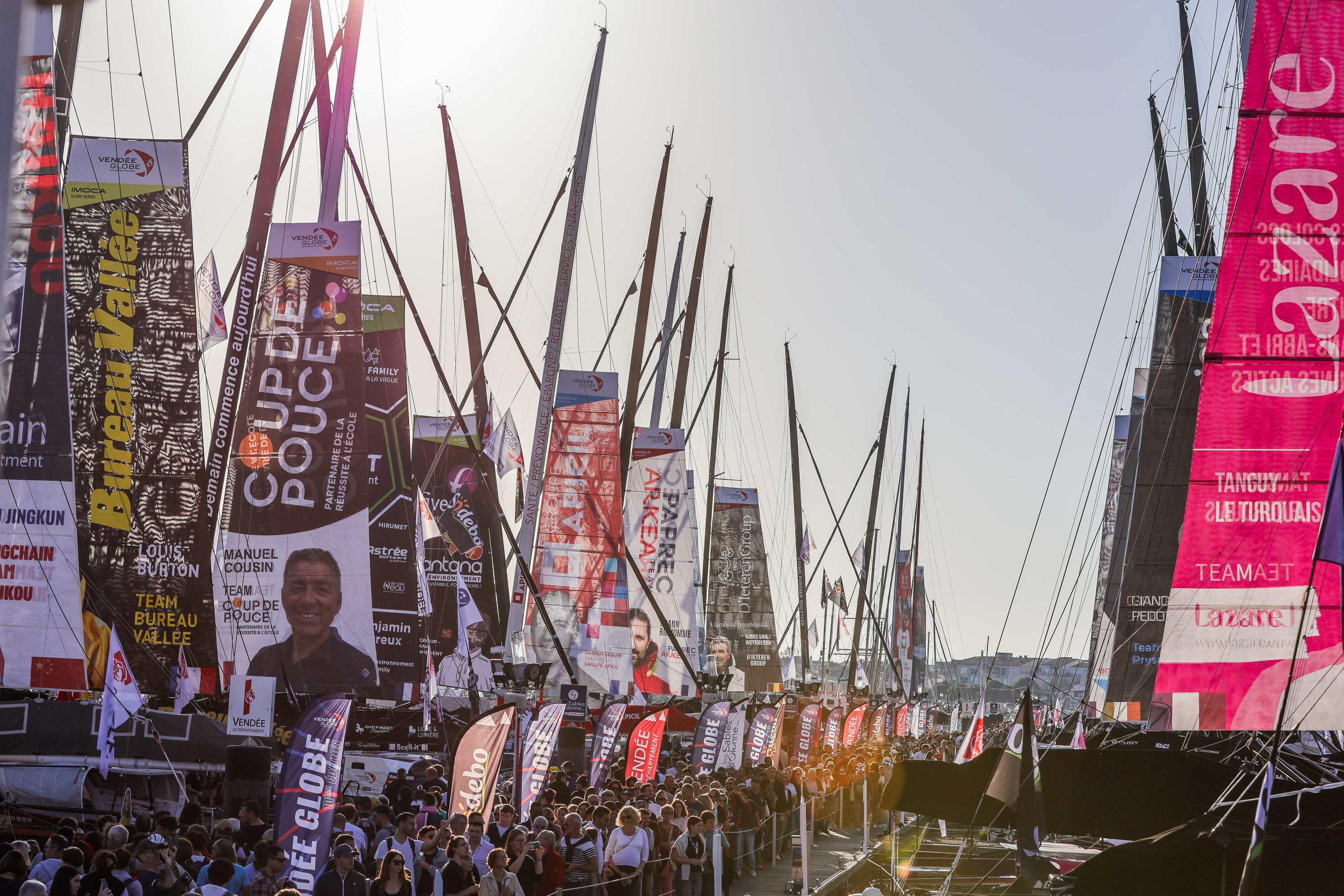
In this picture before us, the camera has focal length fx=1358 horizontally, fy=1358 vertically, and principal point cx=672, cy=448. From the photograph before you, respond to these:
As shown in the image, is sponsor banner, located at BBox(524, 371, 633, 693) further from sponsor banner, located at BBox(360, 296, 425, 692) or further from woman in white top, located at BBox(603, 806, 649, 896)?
woman in white top, located at BBox(603, 806, 649, 896)

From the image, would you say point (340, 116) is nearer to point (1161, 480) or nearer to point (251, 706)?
point (251, 706)

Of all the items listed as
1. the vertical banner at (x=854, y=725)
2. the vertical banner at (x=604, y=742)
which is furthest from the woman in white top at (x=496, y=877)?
the vertical banner at (x=854, y=725)

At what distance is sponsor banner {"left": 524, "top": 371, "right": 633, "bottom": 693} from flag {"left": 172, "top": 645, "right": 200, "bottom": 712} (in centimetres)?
1603

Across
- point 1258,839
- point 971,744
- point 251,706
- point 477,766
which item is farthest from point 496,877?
point 971,744

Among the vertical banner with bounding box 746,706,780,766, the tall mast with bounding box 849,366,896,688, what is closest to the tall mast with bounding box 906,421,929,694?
the tall mast with bounding box 849,366,896,688

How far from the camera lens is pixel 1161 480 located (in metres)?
22.3

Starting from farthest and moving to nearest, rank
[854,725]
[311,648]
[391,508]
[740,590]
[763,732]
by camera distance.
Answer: [740,590] → [854,725] → [763,732] → [391,508] → [311,648]

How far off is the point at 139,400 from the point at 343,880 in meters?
8.01

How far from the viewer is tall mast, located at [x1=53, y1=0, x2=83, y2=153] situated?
1377 cm

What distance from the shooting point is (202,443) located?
15.5 m

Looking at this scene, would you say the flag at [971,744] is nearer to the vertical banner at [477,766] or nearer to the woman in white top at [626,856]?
the woman in white top at [626,856]

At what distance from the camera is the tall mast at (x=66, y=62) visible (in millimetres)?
13773

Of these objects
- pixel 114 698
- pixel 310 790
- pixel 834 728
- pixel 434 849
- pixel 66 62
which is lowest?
pixel 834 728

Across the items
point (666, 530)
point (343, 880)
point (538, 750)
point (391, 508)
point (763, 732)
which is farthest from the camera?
point (666, 530)
